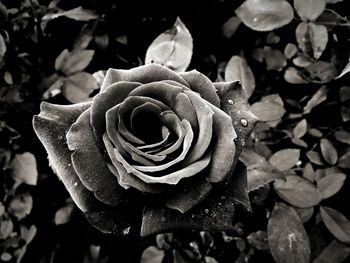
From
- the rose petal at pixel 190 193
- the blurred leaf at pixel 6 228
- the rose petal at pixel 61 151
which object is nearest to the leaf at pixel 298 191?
the rose petal at pixel 190 193

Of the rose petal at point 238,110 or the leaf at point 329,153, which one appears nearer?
the rose petal at point 238,110

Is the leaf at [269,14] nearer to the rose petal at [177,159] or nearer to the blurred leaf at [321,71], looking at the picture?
the blurred leaf at [321,71]

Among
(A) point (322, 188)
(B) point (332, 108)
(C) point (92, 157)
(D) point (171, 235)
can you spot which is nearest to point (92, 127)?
(C) point (92, 157)

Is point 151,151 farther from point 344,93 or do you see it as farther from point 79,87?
point 344,93

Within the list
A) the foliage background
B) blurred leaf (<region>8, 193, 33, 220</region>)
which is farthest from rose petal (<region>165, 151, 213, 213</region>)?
blurred leaf (<region>8, 193, 33, 220</region>)

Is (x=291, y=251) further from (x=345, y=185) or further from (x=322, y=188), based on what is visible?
(x=345, y=185)

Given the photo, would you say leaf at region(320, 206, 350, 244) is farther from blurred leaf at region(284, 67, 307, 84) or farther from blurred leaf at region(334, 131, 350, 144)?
blurred leaf at region(284, 67, 307, 84)
